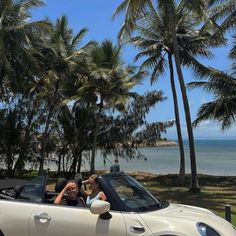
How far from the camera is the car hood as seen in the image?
16.8 feet

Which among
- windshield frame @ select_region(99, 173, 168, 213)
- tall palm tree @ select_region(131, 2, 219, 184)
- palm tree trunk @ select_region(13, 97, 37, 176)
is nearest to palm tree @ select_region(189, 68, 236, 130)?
tall palm tree @ select_region(131, 2, 219, 184)

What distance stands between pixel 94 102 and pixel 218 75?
851 cm

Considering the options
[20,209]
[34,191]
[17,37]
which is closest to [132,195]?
[34,191]

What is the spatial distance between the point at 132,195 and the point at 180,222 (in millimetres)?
887

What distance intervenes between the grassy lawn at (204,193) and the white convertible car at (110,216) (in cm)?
561

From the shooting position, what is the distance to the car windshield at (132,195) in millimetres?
5637

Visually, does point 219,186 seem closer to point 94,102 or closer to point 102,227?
point 94,102

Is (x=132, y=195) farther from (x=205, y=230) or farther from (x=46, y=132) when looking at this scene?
(x=46, y=132)

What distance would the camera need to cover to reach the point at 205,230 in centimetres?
522

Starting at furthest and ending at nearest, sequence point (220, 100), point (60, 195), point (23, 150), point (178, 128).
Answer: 1. point (23, 150)
2. point (220, 100)
3. point (178, 128)
4. point (60, 195)

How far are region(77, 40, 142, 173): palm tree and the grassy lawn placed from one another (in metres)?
4.92

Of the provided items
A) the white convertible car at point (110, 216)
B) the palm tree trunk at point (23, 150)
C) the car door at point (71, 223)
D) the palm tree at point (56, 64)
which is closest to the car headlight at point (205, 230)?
the white convertible car at point (110, 216)

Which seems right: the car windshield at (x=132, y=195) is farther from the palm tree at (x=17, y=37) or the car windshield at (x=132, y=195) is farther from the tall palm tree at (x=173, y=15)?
the palm tree at (x=17, y=37)

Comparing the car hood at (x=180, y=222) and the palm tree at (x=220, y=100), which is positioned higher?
the palm tree at (x=220, y=100)
